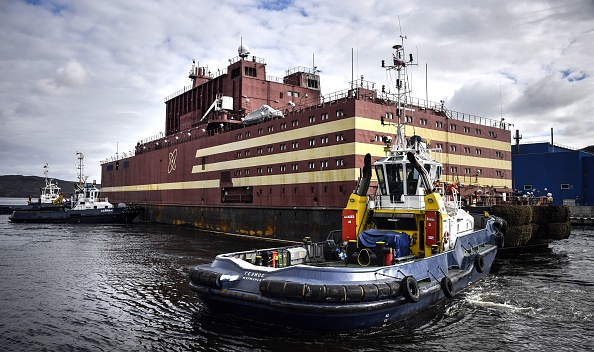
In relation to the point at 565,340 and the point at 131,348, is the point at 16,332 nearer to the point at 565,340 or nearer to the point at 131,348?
the point at 131,348

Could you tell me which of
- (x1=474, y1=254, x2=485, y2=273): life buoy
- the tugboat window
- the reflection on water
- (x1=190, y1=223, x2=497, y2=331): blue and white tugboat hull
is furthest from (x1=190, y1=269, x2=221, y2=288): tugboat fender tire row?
(x1=474, y1=254, x2=485, y2=273): life buoy

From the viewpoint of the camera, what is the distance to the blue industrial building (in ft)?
171

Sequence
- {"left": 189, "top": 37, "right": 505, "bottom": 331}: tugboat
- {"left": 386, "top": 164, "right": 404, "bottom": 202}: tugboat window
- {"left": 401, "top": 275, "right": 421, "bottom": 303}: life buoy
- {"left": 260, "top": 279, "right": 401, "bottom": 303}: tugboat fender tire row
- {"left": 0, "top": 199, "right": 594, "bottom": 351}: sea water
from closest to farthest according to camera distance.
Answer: {"left": 260, "top": 279, "right": 401, "bottom": 303}: tugboat fender tire row → {"left": 189, "top": 37, "right": 505, "bottom": 331}: tugboat → {"left": 0, "top": 199, "right": 594, "bottom": 351}: sea water → {"left": 401, "top": 275, "right": 421, "bottom": 303}: life buoy → {"left": 386, "top": 164, "right": 404, "bottom": 202}: tugboat window

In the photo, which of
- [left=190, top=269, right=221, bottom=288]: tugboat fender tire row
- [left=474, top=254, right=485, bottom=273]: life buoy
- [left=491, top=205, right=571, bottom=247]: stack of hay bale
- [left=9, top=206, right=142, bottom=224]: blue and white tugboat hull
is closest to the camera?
[left=190, top=269, right=221, bottom=288]: tugboat fender tire row

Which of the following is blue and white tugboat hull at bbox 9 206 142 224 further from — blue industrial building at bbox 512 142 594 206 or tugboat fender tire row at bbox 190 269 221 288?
blue industrial building at bbox 512 142 594 206

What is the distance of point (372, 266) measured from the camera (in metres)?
12.6

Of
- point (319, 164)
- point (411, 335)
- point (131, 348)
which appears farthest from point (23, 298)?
point (319, 164)

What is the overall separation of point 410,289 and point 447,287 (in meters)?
2.25

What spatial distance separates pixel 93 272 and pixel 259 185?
53.4 feet

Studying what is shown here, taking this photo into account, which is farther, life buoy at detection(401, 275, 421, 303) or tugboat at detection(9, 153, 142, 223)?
tugboat at detection(9, 153, 142, 223)

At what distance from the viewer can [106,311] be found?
12.9m

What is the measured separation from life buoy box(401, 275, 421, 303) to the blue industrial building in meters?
47.4

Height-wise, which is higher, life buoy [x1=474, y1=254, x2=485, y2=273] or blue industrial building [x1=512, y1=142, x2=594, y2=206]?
blue industrial building [x1=512, y1=142, x2=594, y2=206]

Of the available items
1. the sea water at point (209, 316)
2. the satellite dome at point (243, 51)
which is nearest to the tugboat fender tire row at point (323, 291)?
the sea water at point (209, 316)
